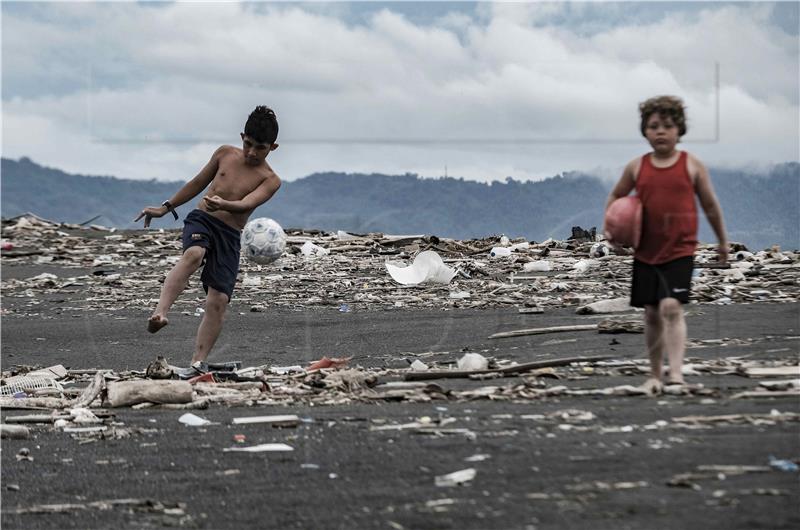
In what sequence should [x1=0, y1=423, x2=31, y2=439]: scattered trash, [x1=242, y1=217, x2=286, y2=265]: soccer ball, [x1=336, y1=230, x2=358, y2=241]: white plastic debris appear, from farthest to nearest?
[x1=336, y1=230, x2=358, y2=241]: white plastic debris → [x1=242, y1=217, x2=286, y2=265]: soccer ball → [x1=0, y1=423, x2=31, y2=439]: scattered trash

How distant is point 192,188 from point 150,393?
6.64ft

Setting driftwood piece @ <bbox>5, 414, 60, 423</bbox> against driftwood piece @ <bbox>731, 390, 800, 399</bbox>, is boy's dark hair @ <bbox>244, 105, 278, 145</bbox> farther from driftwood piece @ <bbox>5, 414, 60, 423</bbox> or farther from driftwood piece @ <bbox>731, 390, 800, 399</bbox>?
driftwood piece @ <bbox>731, 390, 800, 399</bbox>

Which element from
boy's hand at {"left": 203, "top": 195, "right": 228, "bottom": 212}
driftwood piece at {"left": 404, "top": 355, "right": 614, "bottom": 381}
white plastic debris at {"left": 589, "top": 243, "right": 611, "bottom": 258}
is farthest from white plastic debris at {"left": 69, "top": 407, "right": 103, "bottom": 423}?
white plastic debris at {"left": 589, "top": 243, "right": 611, "bottom": 258}

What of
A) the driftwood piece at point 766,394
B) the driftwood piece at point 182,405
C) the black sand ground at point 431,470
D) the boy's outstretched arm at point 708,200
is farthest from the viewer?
the driftwood piece at point 182,405

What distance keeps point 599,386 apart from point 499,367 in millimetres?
1187

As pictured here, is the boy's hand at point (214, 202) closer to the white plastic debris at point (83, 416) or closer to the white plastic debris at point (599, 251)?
the white plastic debris at point (83, 416)

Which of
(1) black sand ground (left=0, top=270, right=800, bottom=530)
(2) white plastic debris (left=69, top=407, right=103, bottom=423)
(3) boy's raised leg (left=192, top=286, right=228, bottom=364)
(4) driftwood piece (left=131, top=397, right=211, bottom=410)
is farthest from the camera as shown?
(3) boy's raised leg (left=192, top=286, right=228, bottom=364)

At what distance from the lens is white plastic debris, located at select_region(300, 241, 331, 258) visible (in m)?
20.2

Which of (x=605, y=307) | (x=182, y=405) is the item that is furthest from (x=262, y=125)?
(x=605, y=307)

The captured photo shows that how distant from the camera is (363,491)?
5012 mm

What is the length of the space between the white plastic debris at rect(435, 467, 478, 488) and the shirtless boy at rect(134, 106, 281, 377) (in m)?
3.73

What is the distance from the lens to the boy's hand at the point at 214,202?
8372mm

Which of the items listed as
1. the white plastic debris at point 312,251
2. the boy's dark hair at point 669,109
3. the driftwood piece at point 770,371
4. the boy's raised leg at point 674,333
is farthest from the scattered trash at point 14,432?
the white plastic debris at point 312,251

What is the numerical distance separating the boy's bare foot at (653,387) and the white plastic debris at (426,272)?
29.1 ft
